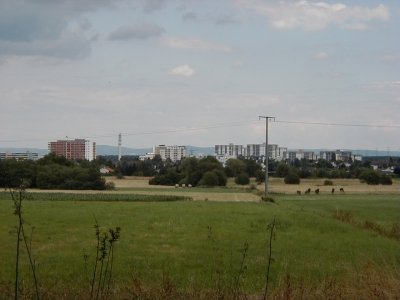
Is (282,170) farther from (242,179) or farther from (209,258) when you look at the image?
(209,258)

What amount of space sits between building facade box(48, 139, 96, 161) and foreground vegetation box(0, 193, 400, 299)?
113 m

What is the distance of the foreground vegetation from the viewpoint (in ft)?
24.3

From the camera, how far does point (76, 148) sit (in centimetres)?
15662

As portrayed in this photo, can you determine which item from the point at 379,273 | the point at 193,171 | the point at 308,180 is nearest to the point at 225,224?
the point at 379,273

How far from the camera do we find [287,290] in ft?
22.2

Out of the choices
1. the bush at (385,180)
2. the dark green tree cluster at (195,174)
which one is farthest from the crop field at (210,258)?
the bush at (385,180)

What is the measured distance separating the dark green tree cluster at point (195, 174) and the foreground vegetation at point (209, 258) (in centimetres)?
9857

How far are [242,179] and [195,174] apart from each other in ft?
36.4

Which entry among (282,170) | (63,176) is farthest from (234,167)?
(63,176)

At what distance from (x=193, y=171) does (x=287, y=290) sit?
13467 cm

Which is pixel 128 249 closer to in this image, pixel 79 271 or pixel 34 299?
pixel 79 271

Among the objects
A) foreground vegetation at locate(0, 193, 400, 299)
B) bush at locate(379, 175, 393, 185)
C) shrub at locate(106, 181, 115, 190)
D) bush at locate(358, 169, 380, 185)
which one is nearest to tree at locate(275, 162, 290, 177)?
bush at locate(358, 169, 380, 185)

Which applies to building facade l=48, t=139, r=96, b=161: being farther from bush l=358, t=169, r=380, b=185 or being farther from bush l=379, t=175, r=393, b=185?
bush l=379, t=175, r=393, b=185

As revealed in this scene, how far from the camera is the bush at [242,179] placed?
140 metres
